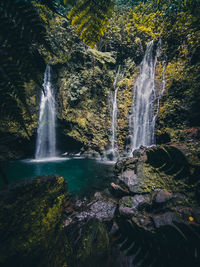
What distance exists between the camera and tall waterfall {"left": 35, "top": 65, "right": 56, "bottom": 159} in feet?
27.7

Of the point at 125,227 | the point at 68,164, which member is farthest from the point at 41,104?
the point at 125,227

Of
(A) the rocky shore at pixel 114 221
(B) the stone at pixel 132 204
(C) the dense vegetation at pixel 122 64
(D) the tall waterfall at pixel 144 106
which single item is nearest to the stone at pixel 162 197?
(A) the rocky shore at pixel 114 221

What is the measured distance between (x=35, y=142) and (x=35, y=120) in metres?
1.73

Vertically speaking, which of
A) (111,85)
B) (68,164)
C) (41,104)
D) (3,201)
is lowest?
(68,164)

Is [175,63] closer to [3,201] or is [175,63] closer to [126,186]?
[126,186]

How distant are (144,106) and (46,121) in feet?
24.7

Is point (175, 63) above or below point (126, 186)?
above

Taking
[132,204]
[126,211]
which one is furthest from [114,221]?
[132,204]

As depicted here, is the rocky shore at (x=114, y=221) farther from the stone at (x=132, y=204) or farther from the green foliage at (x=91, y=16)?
the green foliage at (x=91, y=16)

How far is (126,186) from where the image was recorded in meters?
3.43

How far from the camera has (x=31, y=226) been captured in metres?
1.58

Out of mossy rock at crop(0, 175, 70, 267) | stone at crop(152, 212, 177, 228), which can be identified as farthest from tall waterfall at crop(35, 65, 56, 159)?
stone at crop(152, 212, 177, 228)

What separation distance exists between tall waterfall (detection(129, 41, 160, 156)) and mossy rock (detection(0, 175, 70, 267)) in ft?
20.9

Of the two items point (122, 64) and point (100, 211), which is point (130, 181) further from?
point (122, 64)
